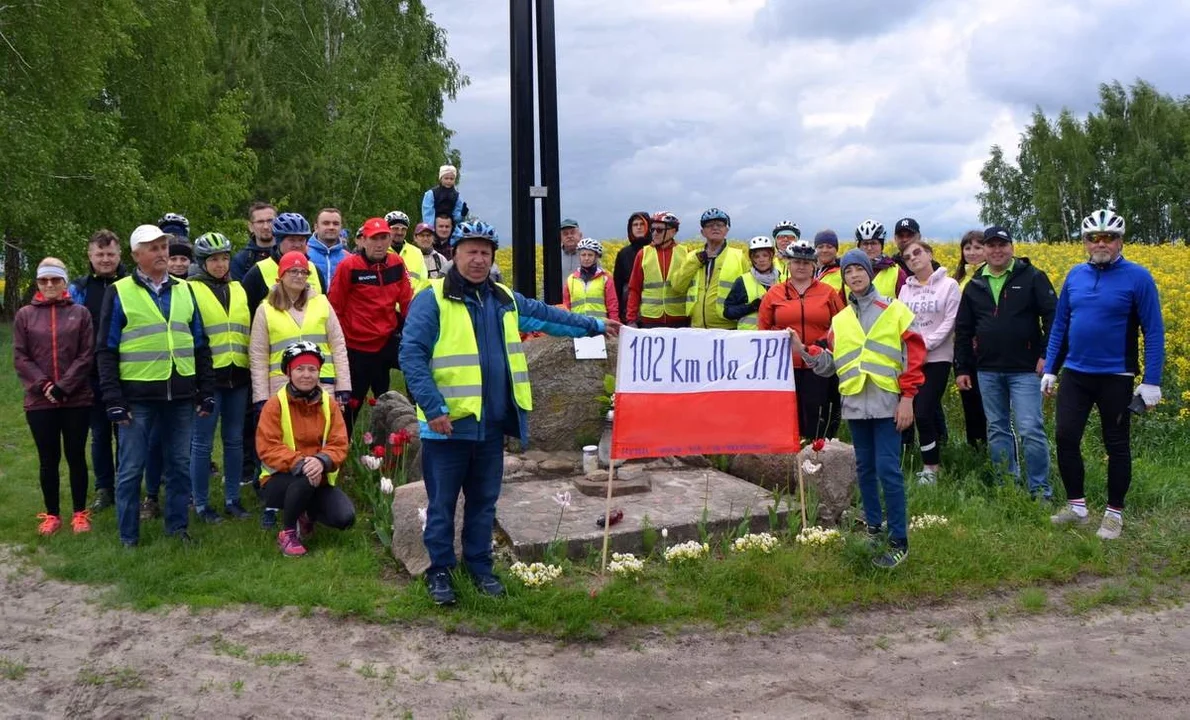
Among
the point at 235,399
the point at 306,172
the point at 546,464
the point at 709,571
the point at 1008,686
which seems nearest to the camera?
the point at 1008,686

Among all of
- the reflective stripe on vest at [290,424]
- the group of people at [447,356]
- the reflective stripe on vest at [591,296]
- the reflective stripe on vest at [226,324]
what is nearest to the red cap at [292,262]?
the group of people at [447,356]

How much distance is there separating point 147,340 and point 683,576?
3945mm

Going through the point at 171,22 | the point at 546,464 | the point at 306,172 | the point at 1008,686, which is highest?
the point at 171,22

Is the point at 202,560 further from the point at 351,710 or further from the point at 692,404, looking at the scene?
the point at 692,404

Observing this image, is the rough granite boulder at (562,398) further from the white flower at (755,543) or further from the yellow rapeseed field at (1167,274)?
the yellow rapeseed field at (1167,274)

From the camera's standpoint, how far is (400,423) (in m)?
8.16

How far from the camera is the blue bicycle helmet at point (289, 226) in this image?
24.5 ft

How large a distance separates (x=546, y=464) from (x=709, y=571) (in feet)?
7.98

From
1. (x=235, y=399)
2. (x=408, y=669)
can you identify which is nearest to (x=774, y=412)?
(x=408, y=669)

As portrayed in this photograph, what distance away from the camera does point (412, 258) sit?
9578 mm

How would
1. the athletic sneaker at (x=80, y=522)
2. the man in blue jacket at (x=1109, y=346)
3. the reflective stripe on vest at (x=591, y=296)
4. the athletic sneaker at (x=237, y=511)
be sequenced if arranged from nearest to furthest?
1. the man in blue jacket at (x=1109, y=346)
2. the athletic sneaker at (x=80, y=522)
3. the athletic sneaker at (x=237, y=511)
4. the reflective stripe on vest at (x=591, y=296)

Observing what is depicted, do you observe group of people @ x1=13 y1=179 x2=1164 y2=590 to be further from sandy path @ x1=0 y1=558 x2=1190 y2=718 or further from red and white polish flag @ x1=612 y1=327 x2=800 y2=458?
sandy path @ x1=0 y1=558 x2=1190 y2=718

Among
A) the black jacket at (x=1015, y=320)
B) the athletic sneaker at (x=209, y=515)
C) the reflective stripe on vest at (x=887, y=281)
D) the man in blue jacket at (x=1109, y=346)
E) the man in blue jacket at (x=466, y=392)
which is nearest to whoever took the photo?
the man in blue jacket at (x=466, y=392)

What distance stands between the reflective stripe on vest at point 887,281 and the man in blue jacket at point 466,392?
427 centimetres
